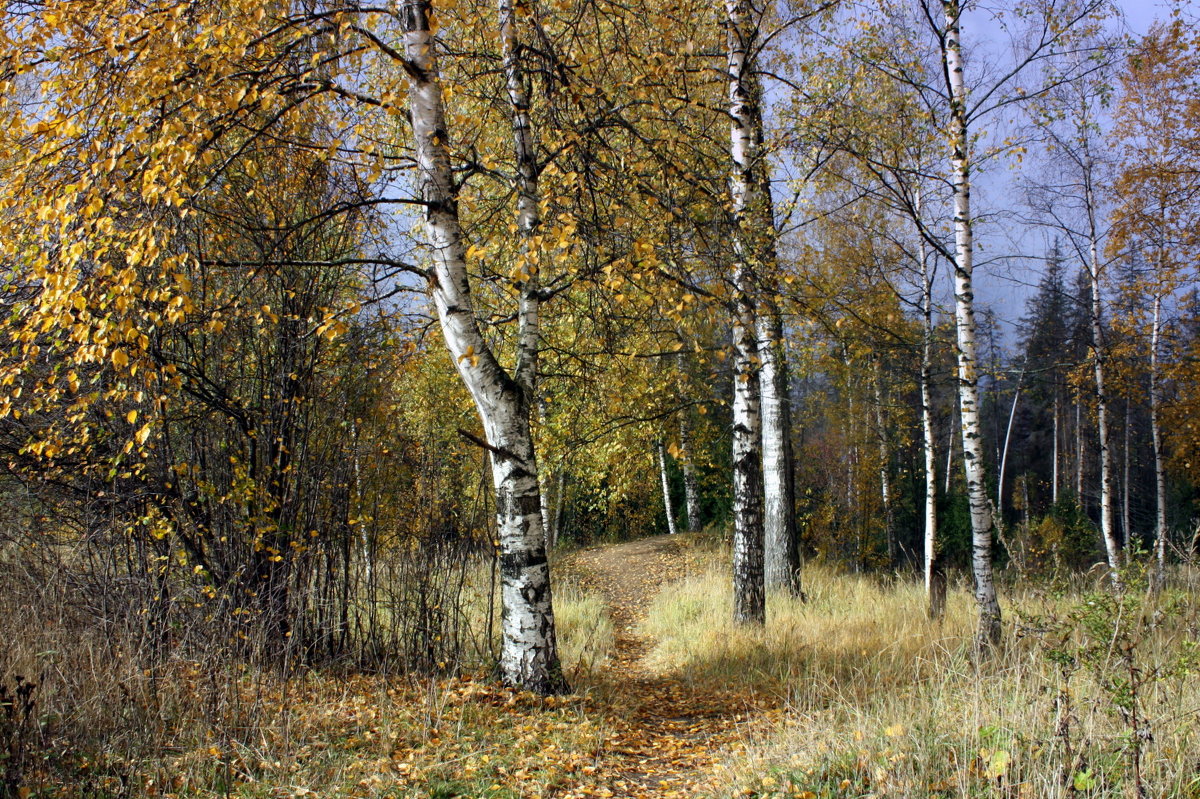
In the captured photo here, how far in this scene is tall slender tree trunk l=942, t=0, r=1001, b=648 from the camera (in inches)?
259

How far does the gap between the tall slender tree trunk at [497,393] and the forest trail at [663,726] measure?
75cm

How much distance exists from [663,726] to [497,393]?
2.67 metres

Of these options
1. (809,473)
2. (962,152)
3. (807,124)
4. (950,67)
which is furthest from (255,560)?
(809,473)

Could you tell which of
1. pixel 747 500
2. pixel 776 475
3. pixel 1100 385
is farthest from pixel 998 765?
pixel 1100 385

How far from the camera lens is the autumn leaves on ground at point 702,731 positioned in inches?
127

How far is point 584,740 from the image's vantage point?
174 inches

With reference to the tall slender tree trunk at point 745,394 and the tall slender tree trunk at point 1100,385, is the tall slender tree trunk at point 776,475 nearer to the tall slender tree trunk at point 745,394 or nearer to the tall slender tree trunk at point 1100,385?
the tall slender tree trunk at point 745,394

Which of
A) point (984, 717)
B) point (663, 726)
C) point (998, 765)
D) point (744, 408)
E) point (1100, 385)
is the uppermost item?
point (1100, 385)

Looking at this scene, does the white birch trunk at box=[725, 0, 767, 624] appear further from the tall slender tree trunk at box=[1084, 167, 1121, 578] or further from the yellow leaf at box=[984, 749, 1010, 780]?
the tall slender tree trunk at box=[1084, 167, 1121, 578]

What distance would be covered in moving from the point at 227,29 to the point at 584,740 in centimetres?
475

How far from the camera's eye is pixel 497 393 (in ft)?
17.1

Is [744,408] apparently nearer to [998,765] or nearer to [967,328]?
[967,328]

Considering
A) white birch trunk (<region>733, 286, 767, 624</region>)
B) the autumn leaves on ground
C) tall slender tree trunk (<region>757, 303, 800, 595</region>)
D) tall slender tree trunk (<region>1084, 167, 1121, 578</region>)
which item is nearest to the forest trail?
the autumn leaves on ground

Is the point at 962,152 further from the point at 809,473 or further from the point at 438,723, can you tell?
the point at 809,473
